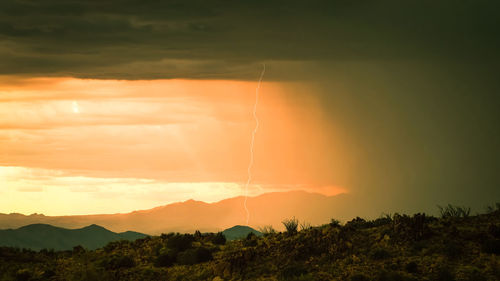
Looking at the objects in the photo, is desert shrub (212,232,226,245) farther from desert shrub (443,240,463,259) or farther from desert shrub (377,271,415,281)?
desert shrub (443,240,463,259)

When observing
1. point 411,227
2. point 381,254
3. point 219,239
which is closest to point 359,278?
point 381,254

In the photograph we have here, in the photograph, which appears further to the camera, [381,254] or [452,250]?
[381,254]

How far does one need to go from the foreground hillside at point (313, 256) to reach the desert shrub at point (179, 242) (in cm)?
8

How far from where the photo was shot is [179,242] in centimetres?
5631

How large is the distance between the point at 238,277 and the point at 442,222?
1576 cm

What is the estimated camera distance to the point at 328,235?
49.3m

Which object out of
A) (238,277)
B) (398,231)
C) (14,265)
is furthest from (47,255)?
(398,231)

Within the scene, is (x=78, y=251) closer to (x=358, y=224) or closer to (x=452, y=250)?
(x=358, y=224)

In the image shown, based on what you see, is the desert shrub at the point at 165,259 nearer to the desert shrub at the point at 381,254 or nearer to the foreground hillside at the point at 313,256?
the foreground hillside at the point at 313,256

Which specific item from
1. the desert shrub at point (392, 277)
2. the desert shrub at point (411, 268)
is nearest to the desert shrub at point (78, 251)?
the desert shrub at point (392, 277)

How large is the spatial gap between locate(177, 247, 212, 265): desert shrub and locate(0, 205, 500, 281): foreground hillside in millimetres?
76

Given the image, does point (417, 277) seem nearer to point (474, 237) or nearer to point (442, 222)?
point (474, 237)

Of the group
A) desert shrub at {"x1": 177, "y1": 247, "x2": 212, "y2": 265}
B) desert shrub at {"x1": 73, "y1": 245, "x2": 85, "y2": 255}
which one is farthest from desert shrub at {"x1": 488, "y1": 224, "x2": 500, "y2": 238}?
desert shrub at {"x1": 73, "y1": 245, "x2": 85, "y2": 255}

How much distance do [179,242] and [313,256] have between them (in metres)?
13.7
